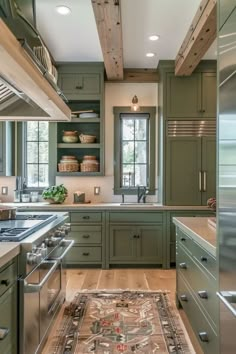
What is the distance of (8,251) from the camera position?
158 centimetres

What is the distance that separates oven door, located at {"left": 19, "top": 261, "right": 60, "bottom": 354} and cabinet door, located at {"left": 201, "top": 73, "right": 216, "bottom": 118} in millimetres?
3362

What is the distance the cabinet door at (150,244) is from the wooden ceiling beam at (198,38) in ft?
7.11

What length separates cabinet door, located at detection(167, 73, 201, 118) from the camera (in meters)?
4.73

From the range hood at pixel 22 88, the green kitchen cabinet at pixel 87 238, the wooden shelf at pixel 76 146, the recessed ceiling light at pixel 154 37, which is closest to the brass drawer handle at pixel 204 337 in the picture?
the range hood at pixel 22 88

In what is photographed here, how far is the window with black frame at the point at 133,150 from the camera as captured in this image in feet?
17.1

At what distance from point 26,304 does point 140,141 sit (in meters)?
3.79

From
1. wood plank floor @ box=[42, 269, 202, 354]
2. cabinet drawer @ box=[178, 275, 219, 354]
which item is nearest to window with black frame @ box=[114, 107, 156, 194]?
wood plank floor @ box=[42, 269, 202, 354]

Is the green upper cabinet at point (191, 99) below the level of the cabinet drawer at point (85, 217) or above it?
above

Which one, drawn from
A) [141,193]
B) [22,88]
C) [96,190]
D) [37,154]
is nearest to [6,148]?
[37,154]

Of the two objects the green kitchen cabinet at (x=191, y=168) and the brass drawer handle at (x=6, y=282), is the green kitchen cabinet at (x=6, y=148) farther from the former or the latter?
the brass drawer handle at (x=6, y=282)

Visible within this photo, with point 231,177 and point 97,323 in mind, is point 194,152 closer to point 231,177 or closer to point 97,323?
point 97,323

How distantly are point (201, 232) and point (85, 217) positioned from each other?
8.06 feet

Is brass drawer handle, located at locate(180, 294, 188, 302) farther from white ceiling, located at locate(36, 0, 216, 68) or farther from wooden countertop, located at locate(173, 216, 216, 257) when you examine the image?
white ceiling, located at locate(36, 0, 216, 68)

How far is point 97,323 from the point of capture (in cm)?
285
